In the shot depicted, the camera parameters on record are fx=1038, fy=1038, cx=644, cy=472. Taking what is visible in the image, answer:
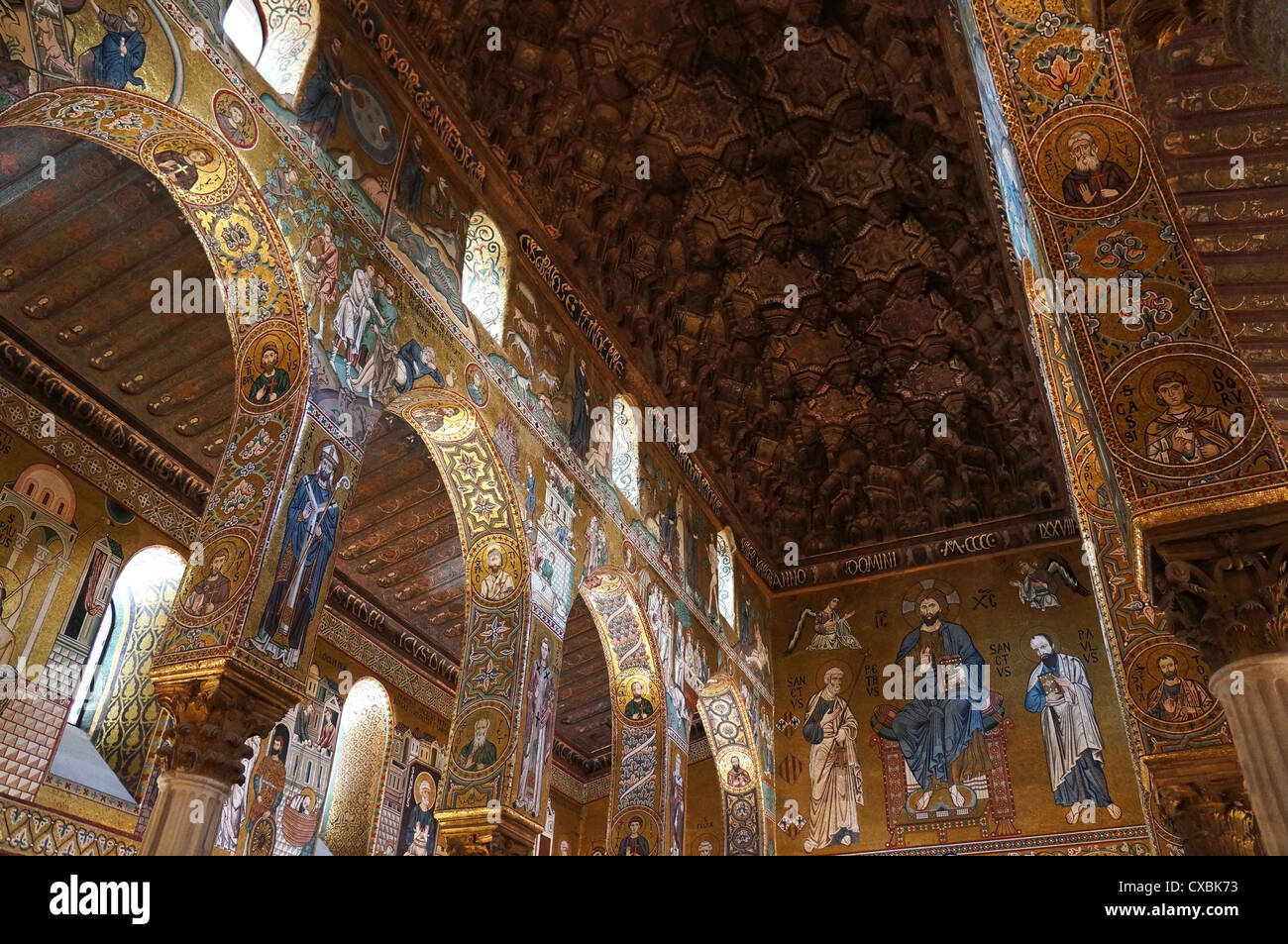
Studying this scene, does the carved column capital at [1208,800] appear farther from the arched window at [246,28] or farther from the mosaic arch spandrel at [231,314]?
the arched window at [246,28]

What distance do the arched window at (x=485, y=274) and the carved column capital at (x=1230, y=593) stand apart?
6.86 meters

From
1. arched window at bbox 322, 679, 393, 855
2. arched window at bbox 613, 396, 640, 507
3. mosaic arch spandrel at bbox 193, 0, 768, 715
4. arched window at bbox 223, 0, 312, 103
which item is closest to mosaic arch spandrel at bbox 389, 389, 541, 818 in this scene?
mosaic arch spandrel at bbox 193, 0, 768, 715

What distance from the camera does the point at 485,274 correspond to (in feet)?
36.1

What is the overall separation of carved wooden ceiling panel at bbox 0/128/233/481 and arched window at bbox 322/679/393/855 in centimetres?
462

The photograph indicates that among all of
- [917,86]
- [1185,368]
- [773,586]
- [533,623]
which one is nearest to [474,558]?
[533,623]

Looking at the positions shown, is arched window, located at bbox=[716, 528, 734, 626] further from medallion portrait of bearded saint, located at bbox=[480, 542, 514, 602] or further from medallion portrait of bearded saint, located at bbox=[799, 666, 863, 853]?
medallion portrait of bearded saint, located at bbox=[480, 542, 514, 602]

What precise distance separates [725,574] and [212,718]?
36.9ft

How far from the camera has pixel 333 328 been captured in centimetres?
785

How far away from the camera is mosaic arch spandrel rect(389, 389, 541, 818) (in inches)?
351

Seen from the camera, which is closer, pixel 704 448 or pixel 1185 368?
pixel 1185 368

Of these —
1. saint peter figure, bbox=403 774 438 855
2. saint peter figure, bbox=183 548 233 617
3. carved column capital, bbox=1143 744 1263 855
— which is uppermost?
saint peter figure, bbox=403 774 438 855

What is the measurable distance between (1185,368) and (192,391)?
9234mm

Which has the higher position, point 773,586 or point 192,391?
point 773,586

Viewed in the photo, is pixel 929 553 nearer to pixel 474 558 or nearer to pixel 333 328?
pixel 474 558
